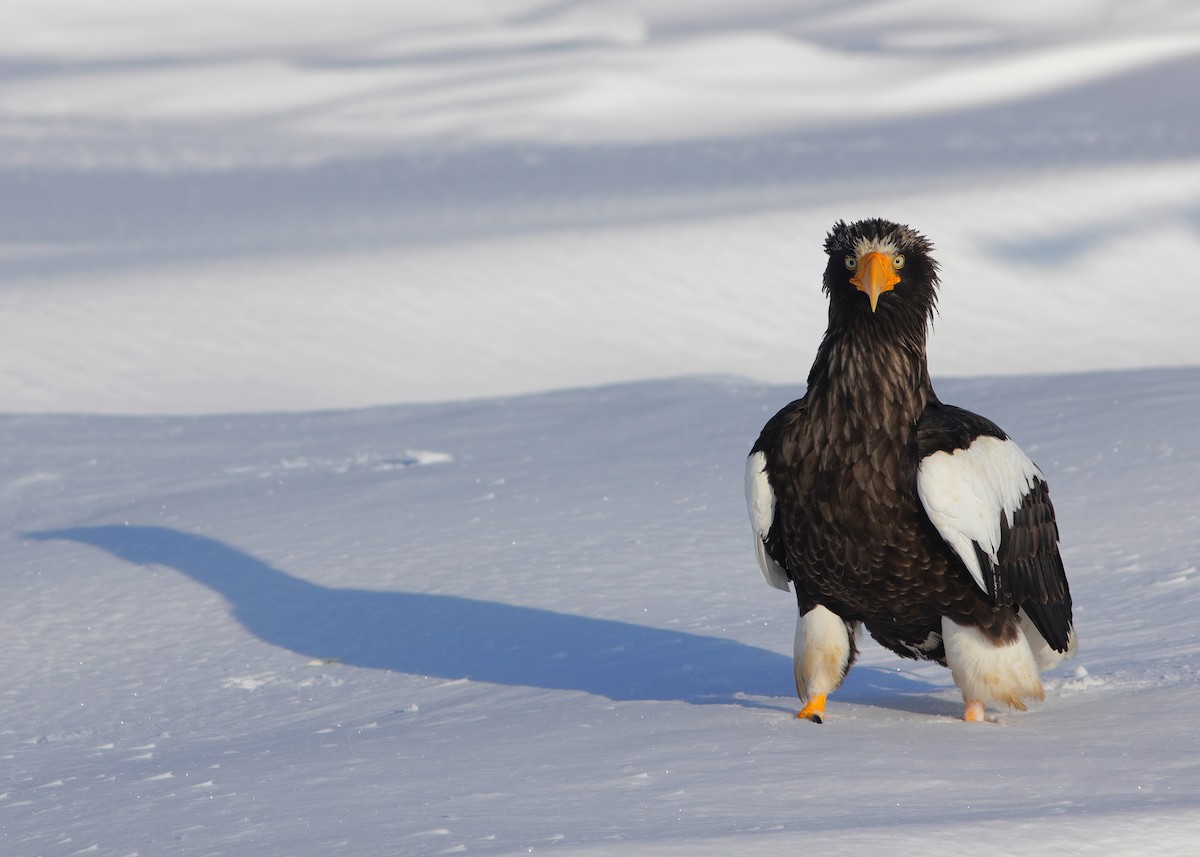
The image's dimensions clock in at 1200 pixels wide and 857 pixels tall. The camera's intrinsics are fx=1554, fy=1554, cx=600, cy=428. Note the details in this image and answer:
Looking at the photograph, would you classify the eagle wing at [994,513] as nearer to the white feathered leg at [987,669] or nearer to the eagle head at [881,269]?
the white feathered leg at [987,669]

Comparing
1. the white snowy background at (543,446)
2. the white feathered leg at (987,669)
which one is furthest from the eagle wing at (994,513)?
the white snowy background at (543,446)

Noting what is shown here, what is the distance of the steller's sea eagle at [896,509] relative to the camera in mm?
3621

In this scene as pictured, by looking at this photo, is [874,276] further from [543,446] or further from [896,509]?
[543,446]

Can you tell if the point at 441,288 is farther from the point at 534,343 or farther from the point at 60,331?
the point at 60,331

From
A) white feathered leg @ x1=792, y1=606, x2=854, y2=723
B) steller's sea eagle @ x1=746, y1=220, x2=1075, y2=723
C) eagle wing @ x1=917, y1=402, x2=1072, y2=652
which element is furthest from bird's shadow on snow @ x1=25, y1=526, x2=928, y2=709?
eagle wing @ x1=917, y1=402, x2=1072, y2=652

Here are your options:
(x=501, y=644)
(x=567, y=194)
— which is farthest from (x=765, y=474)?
(x=567, y=194)

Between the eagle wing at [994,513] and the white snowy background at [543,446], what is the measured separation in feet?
0.86

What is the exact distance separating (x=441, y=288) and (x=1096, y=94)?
1026 cm

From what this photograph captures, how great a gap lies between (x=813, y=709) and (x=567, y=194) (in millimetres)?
10652

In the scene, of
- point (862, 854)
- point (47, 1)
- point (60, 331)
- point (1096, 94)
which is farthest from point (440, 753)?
point (47, 1)

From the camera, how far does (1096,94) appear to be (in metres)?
18.2

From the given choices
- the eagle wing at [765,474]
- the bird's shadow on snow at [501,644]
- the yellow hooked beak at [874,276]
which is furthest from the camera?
the bird's shadow on snow at [501,644]

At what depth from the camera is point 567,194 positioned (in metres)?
14.0

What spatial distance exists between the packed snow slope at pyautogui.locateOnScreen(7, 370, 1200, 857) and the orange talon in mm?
65
